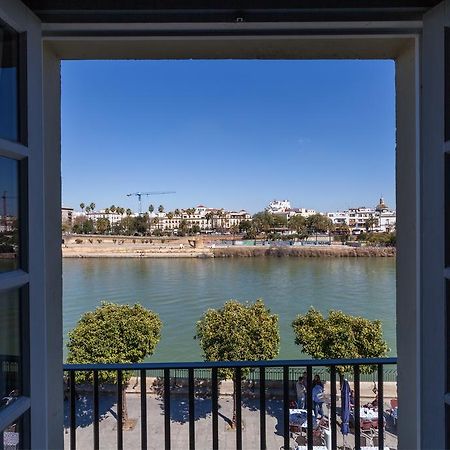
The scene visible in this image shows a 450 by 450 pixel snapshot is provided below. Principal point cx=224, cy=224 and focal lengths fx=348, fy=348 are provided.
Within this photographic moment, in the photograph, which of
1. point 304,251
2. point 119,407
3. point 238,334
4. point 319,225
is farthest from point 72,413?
point 319,225

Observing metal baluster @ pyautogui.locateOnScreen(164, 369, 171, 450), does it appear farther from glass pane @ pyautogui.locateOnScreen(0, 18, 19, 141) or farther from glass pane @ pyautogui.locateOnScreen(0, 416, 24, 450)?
glass pane @ pyautogui.locateOnScreen(0, 18, 19, 141)

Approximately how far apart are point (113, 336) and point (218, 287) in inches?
319

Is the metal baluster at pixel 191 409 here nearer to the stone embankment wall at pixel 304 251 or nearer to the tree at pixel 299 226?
the stone embankment wall at pixel 304 251

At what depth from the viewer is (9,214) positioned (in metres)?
0.77

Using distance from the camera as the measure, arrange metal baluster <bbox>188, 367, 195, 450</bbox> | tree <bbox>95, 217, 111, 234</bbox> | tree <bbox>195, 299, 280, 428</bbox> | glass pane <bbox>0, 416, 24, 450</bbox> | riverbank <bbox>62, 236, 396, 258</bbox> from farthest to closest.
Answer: tree <bbox>95, 217, 111, 234</bbox>, riverbank <bbox>62, 236, 396, 258</bbox>, tree <bbox>195, 299, 280, 428</bbox>, metal baluster <bbox>188, 367, 195, 450</bbox>, glass pane <bbox>0, 416, 24, 450</bbox>

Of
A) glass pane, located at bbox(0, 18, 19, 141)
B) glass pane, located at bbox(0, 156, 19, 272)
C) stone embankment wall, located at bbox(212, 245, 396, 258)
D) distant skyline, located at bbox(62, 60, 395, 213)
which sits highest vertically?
distant skyline, located at bbox(62, 60, 395, 213)

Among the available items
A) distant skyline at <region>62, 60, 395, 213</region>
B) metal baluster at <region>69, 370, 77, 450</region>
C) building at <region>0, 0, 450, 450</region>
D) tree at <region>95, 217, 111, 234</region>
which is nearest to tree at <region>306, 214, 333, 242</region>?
distant skyline at <region>62, 60, 395, 213</region>

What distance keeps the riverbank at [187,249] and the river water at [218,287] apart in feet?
1.41

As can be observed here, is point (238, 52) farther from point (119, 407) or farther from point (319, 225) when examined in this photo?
point (319, 225)

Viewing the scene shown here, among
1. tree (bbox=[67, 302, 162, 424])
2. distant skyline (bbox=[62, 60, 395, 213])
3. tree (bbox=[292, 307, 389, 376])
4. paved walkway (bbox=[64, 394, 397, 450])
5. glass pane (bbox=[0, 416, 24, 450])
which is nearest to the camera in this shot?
glass pane (bbox=[0, 416, 24, 450])

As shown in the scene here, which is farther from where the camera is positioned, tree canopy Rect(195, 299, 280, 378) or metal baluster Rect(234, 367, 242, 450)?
tree canopy Rect(195, 299, 280, 378)

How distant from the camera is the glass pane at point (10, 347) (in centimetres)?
74

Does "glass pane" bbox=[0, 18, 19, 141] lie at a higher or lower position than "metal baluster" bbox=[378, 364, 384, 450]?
higher

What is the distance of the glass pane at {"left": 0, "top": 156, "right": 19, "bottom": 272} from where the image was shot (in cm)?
74
